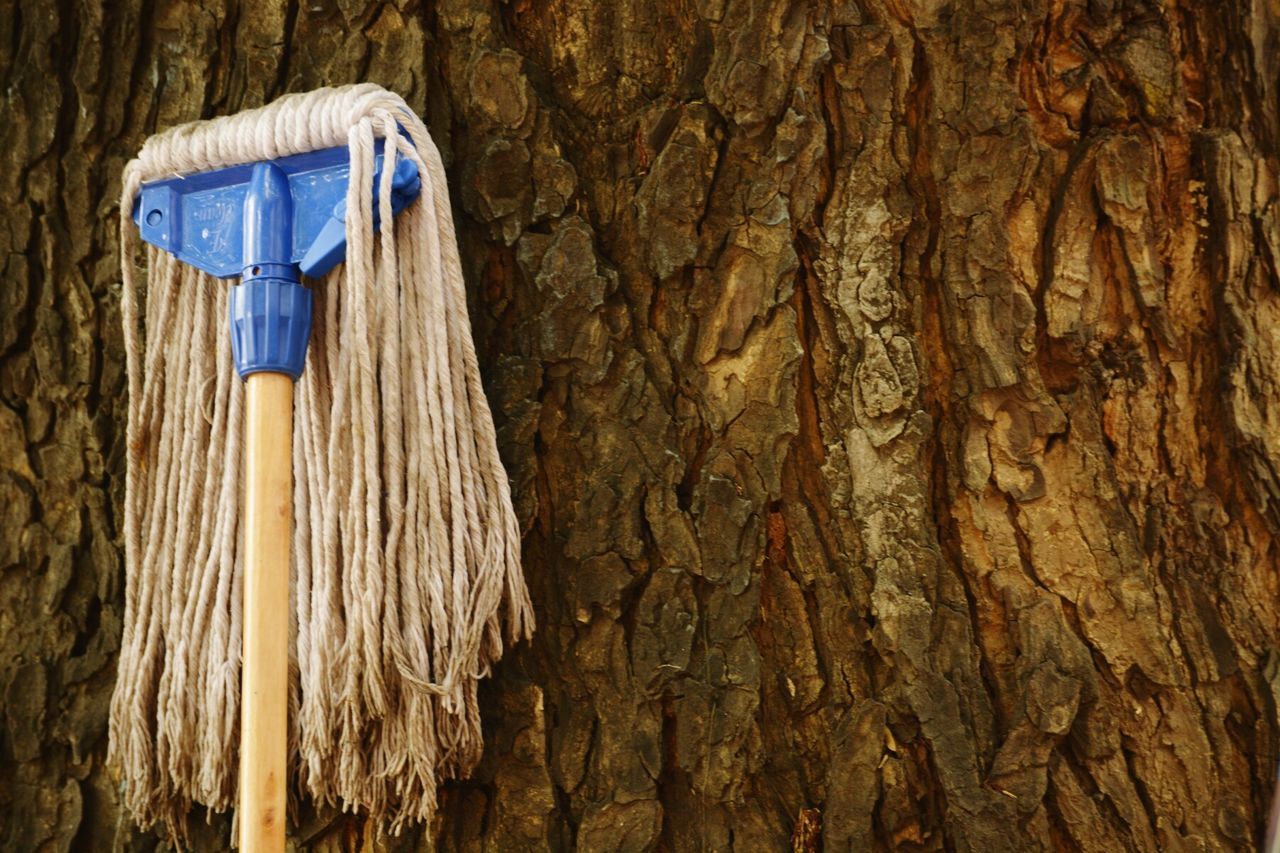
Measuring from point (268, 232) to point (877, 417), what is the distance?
59cm

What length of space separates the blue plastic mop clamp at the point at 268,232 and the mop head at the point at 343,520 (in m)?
0.02

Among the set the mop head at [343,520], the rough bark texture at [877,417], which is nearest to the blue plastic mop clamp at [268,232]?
the mop head at [343,520]

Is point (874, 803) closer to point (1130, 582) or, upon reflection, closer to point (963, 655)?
point (963, 655)

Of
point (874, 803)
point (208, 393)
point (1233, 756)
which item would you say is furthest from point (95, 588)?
point (1233, 756)

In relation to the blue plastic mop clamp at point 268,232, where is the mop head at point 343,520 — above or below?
below

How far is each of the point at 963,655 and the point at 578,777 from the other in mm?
386

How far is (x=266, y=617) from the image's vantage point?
3.27ft

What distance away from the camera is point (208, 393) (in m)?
1.13

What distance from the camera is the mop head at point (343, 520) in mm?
1025

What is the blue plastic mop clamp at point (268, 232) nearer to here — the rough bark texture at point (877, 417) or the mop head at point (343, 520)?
the mop head at point (343, 520)

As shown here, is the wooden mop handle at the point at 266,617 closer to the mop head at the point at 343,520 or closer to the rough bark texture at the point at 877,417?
the mop head at the point at 343,520

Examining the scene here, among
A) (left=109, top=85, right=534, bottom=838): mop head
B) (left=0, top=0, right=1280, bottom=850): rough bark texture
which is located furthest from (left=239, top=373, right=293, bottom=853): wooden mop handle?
(left=0, top=0, right=1280, bottom=850): rough bark texture

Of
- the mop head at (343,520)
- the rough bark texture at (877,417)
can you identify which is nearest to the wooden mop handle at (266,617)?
the mop head at (343,520)

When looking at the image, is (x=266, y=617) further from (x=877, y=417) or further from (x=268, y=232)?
(x=877, y=417)
